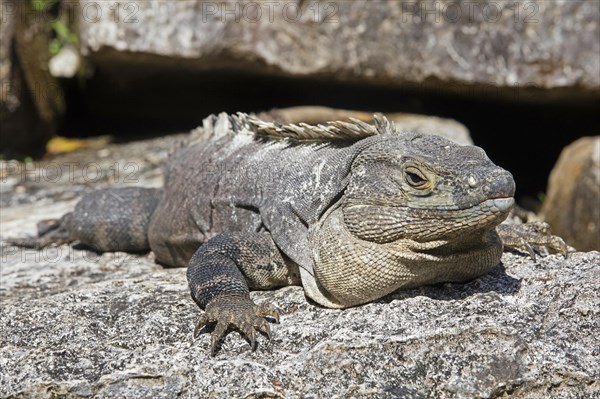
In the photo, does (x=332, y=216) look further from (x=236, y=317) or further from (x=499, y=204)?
(x=499, y=204)

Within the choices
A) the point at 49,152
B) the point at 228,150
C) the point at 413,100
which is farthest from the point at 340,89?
the point at 228,150

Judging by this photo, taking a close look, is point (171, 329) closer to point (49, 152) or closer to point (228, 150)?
point (228, 150)

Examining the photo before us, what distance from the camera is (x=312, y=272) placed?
479 centimetres

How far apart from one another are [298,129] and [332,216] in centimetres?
75

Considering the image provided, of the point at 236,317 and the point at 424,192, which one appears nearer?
the point at 424,192

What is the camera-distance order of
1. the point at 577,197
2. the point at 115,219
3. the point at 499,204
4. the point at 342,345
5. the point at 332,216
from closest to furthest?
1. the point at 499,204
2. the point at 342,345
3. the point at 332,216
4. the point at 115,219
5. the point at 577,197

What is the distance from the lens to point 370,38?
9438 millimetres

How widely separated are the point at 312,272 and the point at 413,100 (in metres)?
6.29

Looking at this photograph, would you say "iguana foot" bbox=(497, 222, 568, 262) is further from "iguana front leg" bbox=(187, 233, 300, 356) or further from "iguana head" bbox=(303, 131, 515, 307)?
"iguana front leg" bbox=(187, 233, 300, 356)

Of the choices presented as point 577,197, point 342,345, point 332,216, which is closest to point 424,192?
point 332,216

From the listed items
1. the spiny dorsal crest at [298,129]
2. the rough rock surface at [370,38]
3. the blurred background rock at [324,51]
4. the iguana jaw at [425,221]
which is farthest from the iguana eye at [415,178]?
the rough rock surface at [370,38]

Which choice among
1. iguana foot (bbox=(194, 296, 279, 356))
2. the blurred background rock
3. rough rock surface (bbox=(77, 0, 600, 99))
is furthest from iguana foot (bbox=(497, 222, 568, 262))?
rough rock surface (bbox=(77, 0, 600, 99))

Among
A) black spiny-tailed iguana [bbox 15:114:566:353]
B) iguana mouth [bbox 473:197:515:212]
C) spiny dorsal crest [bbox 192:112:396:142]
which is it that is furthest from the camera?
spiny dorsal crest [bbox 192:112:396:142]

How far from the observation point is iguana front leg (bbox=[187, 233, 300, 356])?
451 cm
